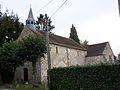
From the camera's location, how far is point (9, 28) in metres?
43.7

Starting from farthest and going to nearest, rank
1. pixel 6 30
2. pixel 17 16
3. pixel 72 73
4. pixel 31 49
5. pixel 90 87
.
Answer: pixel 17 16
pixel 6 30
pixel 31 49
pixel 72 73
pixel 90 87

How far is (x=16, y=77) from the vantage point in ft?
132

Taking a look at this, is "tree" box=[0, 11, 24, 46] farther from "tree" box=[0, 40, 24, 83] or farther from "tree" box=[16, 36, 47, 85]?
"tree" box=[16, 36, 47, 85]

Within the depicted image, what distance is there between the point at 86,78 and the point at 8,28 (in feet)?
87.2

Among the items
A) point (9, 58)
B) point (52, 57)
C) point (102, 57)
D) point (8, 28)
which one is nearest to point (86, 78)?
point (9, 58)

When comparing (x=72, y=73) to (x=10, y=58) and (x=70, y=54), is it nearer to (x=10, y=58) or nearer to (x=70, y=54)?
(x=10, y=58)

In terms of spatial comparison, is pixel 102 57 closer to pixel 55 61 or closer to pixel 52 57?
pixel 55 61

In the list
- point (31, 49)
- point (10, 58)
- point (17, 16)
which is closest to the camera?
point (31, 49)

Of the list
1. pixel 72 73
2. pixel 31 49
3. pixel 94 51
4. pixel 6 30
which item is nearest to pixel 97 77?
pixel 72 73

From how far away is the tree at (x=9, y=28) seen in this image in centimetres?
4281

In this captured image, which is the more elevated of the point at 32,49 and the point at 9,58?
the point at 32,49

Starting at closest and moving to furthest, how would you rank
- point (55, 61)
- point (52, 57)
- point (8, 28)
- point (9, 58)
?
point (9, 58) < point (52, 57) < point (55, 61) < point (8, 28)

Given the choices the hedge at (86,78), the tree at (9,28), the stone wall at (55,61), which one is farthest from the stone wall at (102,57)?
the hedge at (86,78)

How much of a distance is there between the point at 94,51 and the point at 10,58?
20272 millimetres
